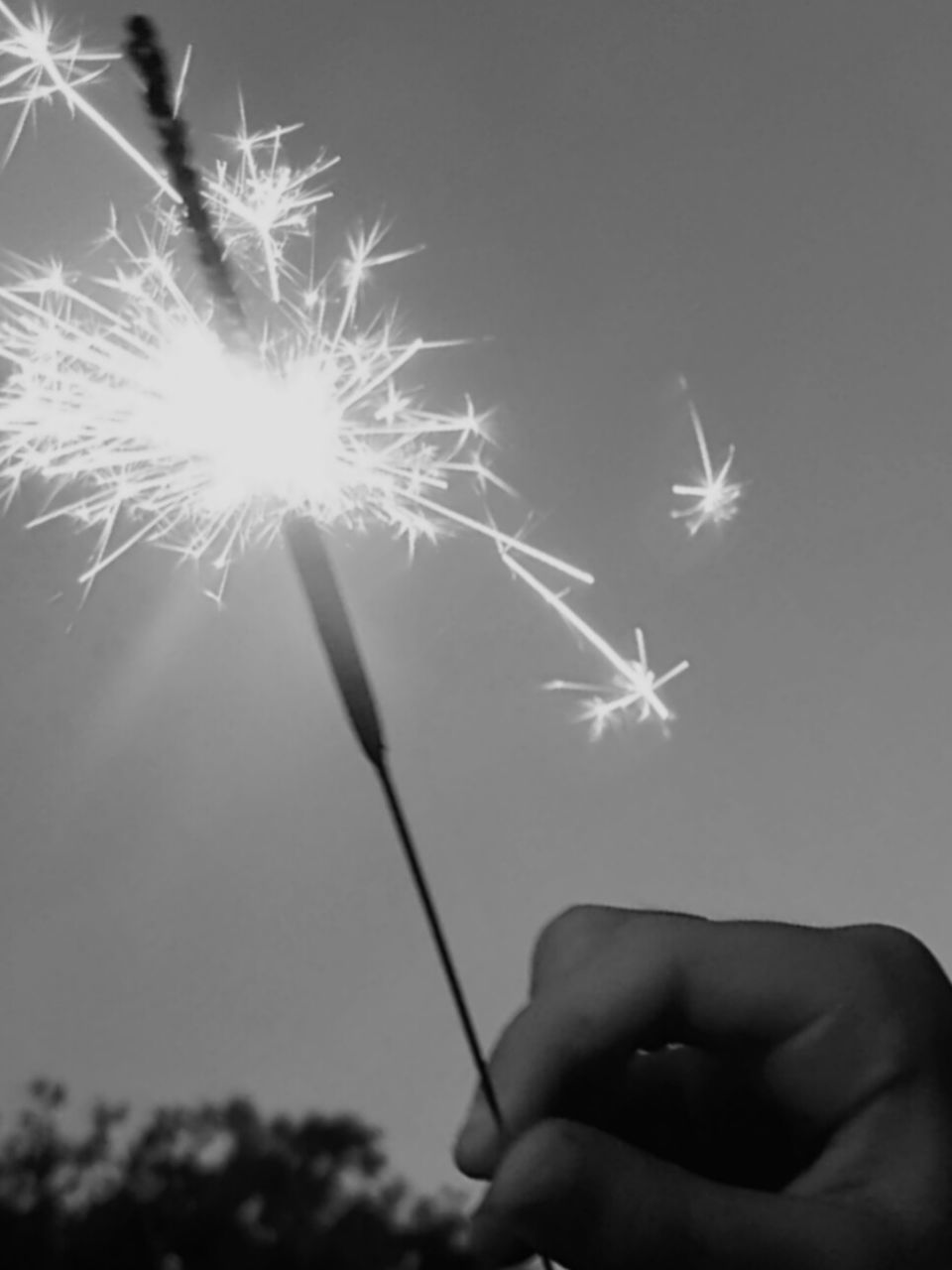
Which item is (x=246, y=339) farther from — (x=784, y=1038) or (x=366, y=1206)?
(x=366, y=1206)

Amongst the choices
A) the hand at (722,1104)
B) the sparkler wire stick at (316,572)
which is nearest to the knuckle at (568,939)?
the hand at (722,1104)

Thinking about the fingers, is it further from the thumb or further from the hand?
the thumb

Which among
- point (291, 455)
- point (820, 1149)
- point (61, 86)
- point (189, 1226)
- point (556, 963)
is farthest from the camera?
point (189, 1226)

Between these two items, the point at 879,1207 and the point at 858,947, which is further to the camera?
the point at 858,947

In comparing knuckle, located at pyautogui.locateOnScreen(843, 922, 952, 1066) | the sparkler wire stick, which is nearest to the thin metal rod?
the sparkler wire stick

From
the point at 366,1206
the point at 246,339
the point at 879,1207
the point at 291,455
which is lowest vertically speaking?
the point at 879,1207

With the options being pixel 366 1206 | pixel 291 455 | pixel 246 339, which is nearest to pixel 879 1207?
pixel 246 339
